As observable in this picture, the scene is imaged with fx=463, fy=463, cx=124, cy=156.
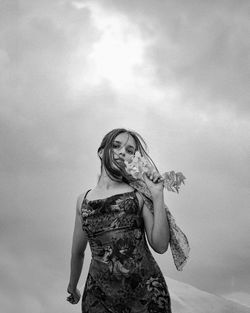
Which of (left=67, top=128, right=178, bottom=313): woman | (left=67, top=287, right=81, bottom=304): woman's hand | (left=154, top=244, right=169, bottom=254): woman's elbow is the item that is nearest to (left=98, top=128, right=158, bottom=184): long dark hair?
(left=67, top=128, right=178, bottom=313): woman

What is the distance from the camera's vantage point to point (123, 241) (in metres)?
3.58

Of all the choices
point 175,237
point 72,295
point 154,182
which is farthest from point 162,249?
point 72,295

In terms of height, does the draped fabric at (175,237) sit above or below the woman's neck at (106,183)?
below

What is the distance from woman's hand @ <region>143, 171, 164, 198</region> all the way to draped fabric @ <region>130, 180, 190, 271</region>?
0.07 meters

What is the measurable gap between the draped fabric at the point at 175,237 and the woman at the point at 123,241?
3cm

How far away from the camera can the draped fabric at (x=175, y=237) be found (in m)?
3.69

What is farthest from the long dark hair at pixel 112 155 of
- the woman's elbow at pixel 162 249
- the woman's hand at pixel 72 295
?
the woman's hand at pixel 72 295

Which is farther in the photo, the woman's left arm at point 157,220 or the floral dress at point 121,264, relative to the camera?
the woman's left arm at point 157,220

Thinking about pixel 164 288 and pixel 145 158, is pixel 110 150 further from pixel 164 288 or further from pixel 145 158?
pixel 164 288

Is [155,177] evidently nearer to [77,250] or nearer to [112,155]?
[112,155]

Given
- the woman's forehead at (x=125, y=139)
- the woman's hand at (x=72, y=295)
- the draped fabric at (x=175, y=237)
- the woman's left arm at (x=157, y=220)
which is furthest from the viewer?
the woman's hand at (x=72, y=295)

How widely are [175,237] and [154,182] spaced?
0.48 metres

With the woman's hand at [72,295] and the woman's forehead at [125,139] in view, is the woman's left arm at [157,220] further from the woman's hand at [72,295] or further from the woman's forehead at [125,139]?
the woman's hand at [72,295]

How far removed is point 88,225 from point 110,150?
0.66 meters
